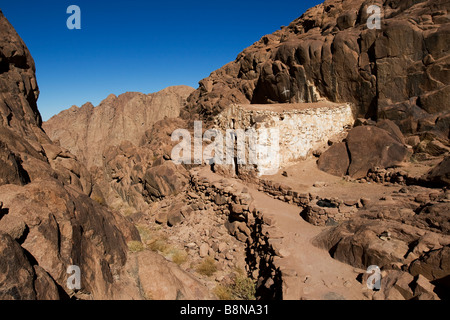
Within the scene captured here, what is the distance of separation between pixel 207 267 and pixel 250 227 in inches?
108

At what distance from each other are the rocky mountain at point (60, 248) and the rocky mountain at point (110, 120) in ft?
162

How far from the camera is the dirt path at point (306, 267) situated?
6613 mm

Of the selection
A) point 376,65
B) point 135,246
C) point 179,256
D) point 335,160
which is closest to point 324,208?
point 335,160

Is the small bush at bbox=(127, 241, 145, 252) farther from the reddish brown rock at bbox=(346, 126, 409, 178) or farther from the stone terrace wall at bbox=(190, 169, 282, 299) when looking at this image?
the reddish brown rock at bbox=(346, 126, 409, 178)

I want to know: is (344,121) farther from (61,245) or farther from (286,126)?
(61,245)

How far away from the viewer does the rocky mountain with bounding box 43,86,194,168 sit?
54.1 m

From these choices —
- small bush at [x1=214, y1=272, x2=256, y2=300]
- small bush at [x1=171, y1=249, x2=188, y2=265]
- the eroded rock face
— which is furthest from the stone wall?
small bush at [x1=214, y1=272, x2=256, y2=300]

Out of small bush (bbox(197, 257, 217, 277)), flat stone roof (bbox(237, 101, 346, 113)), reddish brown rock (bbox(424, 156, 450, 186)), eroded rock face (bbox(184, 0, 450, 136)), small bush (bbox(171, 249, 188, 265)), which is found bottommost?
small bush (bbox(197, 257, 217, 277))

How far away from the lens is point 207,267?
10570 mm

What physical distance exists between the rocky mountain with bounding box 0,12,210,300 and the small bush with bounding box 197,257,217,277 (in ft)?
9.97

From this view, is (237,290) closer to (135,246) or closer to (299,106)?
(135,246)

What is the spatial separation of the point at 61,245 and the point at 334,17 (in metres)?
27.4

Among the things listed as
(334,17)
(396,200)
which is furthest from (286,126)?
(334,17)

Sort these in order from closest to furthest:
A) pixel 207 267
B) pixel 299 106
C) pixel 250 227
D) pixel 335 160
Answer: pixel 207 267 → pixel 250 227 → pixel 335 160 → pixel 299 106
